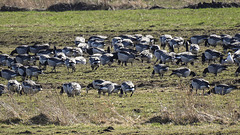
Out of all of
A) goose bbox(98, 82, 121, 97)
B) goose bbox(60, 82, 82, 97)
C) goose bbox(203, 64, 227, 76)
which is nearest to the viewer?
goose bbox(60, 82, 82, 97)

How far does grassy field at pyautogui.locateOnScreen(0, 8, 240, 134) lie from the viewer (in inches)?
438

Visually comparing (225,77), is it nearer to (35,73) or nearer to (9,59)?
(35,73)

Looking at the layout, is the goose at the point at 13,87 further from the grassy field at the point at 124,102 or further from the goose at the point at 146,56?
the goose at the point at 146,56

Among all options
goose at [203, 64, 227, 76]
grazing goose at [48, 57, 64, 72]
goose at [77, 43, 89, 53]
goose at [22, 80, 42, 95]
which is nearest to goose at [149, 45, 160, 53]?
goose at [77, 43, 89, 53]

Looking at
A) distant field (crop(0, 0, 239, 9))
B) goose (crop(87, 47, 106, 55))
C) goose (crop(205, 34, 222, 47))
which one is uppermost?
distant field (crop(0, 0, 239, 9))

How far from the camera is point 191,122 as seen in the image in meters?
11.3

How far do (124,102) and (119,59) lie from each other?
264 inches

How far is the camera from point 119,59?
800 inches

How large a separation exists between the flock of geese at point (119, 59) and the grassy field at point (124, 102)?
1.09 ft

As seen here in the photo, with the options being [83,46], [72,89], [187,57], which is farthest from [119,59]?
[72,89]

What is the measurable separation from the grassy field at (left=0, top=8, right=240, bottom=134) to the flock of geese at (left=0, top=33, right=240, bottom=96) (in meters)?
0.33

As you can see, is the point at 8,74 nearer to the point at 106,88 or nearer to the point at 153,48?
the point at 106,88

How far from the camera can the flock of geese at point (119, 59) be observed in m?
15.0

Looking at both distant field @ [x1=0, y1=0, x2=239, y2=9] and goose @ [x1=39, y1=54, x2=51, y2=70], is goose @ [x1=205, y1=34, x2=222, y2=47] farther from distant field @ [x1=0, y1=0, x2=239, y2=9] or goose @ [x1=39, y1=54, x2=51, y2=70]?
distant field @ [x1=0, y1=0, x2=239, y2=9]
